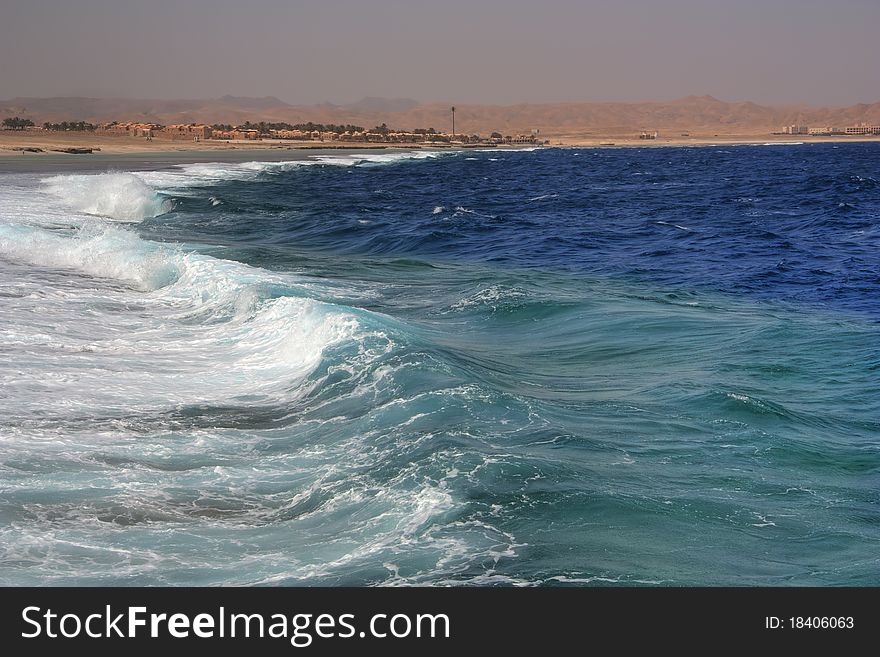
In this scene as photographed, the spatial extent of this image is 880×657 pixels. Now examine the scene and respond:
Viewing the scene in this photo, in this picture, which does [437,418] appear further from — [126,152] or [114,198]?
[126,152]

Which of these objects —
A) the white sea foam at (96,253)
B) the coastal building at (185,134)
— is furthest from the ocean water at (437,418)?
the coastal building at (185,134)

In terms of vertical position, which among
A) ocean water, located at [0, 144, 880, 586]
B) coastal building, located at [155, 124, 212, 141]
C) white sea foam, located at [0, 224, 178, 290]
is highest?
coastal building, located at [155, 124, 212, 141]

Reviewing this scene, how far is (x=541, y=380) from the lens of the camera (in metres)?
13.9

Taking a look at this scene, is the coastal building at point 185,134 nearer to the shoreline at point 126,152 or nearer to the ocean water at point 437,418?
the shoreline at point 126,152

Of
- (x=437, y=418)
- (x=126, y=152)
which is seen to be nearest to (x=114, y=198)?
(x=437, y=418)

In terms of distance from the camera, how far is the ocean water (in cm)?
827

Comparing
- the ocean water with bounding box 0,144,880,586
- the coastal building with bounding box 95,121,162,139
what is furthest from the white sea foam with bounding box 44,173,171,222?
the coastal building with bounding box 95,121,162,139

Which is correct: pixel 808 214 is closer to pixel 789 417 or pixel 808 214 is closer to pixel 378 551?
pixel 789 417

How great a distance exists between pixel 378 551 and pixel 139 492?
8.86ft

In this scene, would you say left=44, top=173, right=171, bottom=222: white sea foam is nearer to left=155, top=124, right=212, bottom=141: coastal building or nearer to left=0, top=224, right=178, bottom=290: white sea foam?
left=0, top=224, right=178, bottom=290: white sea foam

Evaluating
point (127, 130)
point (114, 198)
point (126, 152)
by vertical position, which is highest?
point (127, 130)

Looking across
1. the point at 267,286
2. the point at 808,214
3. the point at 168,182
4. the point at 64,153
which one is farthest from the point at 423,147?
the point at 267,286

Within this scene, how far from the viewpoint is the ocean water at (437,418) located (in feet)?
27.1

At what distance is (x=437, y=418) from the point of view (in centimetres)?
1173
